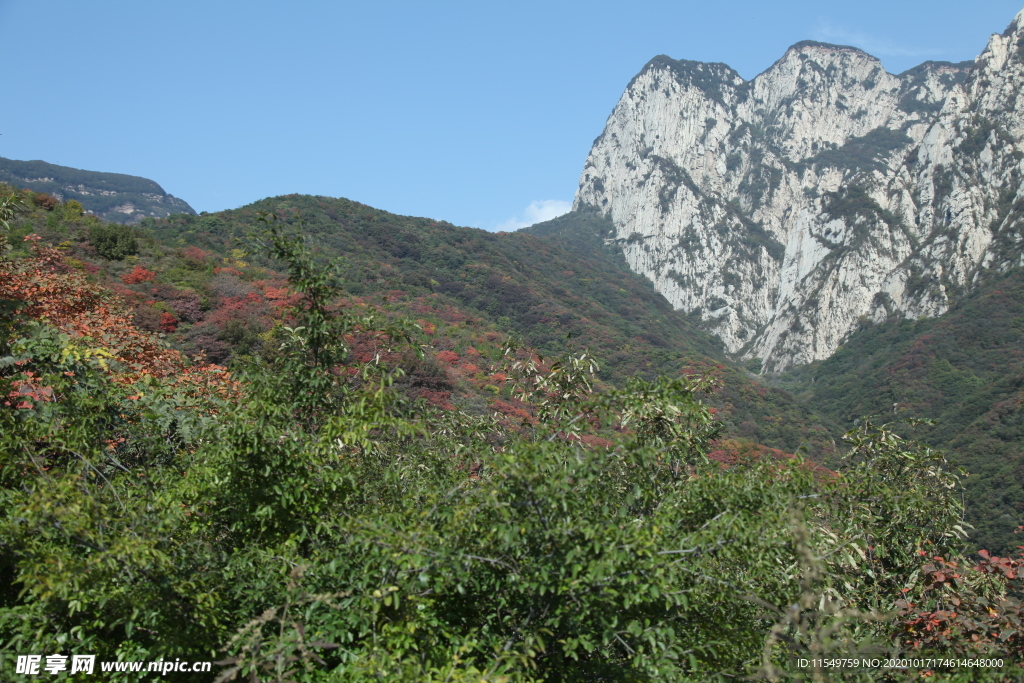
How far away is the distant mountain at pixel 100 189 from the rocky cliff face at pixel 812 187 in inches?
3503

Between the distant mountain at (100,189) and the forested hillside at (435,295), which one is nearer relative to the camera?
the forested hillside at (435,295)

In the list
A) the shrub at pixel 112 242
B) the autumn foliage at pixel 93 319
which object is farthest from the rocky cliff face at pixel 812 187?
the autumn foliage at pixel 93 319

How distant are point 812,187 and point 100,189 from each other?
5636 inches

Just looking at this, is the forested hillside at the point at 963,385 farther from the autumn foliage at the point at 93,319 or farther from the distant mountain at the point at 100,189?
the distant mountain at the point at 100,189

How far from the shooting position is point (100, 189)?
13600cm

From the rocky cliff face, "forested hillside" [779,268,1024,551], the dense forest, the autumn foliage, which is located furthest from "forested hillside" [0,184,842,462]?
the rocky cliff face

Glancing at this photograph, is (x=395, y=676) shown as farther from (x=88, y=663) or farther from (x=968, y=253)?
(x=968, y=253)

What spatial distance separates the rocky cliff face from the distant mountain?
8896 centimetres

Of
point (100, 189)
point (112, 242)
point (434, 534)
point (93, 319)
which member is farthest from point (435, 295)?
point (100, 189)

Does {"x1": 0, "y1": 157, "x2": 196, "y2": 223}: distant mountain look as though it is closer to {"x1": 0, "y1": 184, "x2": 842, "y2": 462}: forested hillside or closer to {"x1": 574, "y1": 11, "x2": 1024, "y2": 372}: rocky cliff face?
{"x1": 0, "y1": 184, "x2": 842, "y2": 462}: forested hillside

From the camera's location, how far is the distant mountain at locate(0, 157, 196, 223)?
12150 cm

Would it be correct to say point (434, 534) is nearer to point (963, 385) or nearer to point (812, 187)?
point (963, 385)

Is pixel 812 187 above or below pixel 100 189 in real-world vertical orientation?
above

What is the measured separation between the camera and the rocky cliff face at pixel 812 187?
84125 mm
